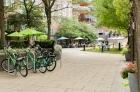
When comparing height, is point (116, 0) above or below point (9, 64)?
above

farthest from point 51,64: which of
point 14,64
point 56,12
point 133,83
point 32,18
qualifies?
point 56,12

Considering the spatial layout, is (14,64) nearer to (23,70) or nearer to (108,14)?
(23,70)

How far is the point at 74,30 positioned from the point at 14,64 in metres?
41.9

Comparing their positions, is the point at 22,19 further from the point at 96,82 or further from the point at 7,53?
the point at 96,82

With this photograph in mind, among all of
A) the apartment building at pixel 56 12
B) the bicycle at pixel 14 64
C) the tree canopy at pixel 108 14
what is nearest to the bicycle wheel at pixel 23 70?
the bicycle at pixel 14 64

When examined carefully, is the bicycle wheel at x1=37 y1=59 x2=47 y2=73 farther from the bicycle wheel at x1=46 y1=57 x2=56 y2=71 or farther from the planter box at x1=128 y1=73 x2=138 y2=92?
the planter box at x1=128 y1=73 x2=138 y2=92

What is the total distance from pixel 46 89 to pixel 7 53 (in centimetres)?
421

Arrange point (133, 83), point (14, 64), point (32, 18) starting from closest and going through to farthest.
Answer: point (133, 83) < point (14, 64) < point (32, 18)

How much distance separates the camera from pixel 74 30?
5166 cm

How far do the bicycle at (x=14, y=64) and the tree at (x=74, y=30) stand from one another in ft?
116

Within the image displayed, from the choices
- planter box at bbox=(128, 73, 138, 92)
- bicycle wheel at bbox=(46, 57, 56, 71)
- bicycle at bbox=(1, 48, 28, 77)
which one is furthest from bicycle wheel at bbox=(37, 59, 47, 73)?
planter box at bbox=(128, 73, 138, 92)

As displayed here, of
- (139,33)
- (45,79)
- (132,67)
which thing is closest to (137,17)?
(139,33)

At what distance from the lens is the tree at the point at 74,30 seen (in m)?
48.9

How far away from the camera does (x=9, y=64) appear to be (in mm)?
10789
